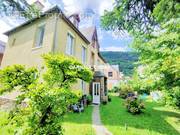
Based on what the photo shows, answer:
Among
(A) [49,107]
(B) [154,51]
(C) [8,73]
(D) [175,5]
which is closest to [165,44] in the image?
(B) [154,51]

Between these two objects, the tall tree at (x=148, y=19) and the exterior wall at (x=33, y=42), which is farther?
the exterior wall at (x=33, y=42)

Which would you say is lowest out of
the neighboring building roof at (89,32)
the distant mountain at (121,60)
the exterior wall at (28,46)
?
the exterior wall at (28,46)

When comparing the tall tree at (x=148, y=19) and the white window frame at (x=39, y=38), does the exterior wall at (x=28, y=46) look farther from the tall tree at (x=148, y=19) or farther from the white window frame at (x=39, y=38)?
the tall tree at (x=148, y=19)

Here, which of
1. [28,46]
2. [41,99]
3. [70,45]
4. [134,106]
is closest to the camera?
[41,99]

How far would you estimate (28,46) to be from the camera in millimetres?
15672

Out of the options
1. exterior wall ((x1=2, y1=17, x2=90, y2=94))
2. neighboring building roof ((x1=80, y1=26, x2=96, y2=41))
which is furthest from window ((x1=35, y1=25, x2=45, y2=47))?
Answer: neighboring building roof ((x1=80, y1=26, x2=96, y2=41))

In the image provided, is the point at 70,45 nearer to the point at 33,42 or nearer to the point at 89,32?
→ the point at 33,42

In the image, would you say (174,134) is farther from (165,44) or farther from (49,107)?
(49,107)

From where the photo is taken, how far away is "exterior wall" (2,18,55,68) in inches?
554

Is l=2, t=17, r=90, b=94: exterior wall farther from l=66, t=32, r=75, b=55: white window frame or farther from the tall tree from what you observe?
the tall tree

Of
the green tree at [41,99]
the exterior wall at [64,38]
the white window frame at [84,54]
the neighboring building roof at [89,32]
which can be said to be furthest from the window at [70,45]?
the green tree at [41,99]

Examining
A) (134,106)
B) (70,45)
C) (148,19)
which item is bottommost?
(134,106)

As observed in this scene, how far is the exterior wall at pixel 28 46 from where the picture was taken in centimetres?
1407

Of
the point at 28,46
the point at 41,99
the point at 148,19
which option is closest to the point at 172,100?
the point at 148,19
